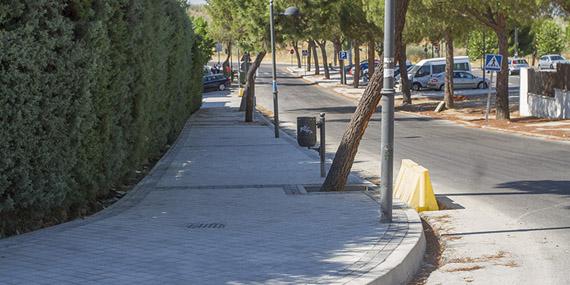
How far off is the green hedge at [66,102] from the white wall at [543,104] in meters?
21.2

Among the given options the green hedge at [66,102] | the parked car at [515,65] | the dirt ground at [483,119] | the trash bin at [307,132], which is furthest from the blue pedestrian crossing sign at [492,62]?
the parked car at [515,65]

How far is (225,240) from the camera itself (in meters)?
9.07

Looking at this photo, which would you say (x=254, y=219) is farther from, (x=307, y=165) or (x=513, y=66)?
(x=513, y=66)

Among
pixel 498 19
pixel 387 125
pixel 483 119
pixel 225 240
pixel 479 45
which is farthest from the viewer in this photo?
pixel 479 45

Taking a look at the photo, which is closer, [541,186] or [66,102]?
[66,102]

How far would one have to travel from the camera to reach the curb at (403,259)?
7.38 metres

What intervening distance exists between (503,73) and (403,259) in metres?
25.2

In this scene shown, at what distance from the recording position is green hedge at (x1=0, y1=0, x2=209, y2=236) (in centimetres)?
867

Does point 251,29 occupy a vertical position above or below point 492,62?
above

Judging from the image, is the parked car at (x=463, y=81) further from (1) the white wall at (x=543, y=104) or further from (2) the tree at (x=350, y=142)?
(2) the tree at (x=350, y=142)

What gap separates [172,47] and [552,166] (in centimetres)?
929

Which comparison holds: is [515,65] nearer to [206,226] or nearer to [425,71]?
[425,71]

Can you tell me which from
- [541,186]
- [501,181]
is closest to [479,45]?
[501,181]

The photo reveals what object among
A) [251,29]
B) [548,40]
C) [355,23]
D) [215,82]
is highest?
[355,23]
